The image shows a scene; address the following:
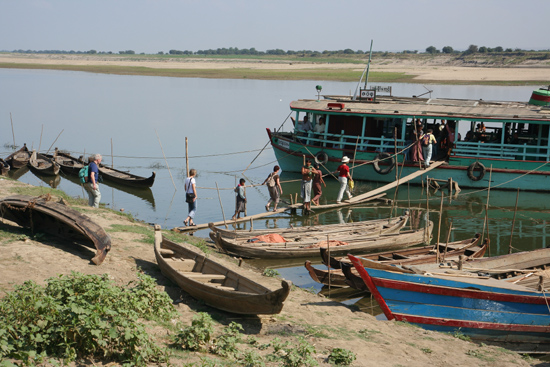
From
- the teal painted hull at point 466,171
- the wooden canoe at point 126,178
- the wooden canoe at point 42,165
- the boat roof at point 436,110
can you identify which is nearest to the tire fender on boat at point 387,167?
the teal painted hull at point 466,171

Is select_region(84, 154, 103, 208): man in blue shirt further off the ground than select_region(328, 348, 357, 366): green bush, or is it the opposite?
select_region(84, 154, 103, 208): man in blue shirt

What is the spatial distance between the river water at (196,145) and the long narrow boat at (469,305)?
2755 millimetres

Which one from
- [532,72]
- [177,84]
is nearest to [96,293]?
[177,84]

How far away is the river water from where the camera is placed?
61.4ft

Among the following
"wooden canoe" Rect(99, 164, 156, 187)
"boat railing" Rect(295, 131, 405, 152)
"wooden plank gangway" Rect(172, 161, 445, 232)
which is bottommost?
"wooden canoe" Rect(99, 164, 156, 187)

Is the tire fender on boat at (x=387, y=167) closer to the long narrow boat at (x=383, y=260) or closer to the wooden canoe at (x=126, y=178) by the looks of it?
the wooden canoe at (x=126, y=178)

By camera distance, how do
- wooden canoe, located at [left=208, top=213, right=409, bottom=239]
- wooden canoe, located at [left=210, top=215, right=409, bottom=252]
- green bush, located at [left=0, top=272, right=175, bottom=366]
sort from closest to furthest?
1. green bush, located at [left=0, top=272, right=175, bottom=366]
2. wooden canoe, located at [left=210, top=215, right=409, bottom=252]
3. wooden canoe, located at [left=208, top=213, right=409, bottom=239]

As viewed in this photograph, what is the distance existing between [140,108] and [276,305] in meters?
42.9

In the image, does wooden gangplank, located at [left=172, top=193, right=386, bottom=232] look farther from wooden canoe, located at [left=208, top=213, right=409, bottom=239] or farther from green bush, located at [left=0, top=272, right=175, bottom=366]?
green bush, located at [left=0, top=272, right=175, bottom=366]

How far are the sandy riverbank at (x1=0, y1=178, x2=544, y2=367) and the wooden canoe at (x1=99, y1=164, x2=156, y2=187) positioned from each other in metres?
10.5

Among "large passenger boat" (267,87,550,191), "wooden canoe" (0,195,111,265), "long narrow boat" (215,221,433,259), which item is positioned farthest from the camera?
"large passenger boat" (267,87,550,191)

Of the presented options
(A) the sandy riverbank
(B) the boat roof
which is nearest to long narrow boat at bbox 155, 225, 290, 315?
(A) the sandy riverbank

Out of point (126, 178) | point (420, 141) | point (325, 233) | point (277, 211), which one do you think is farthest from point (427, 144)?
point (126, 178)

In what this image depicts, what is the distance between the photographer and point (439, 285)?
9.91 meters
